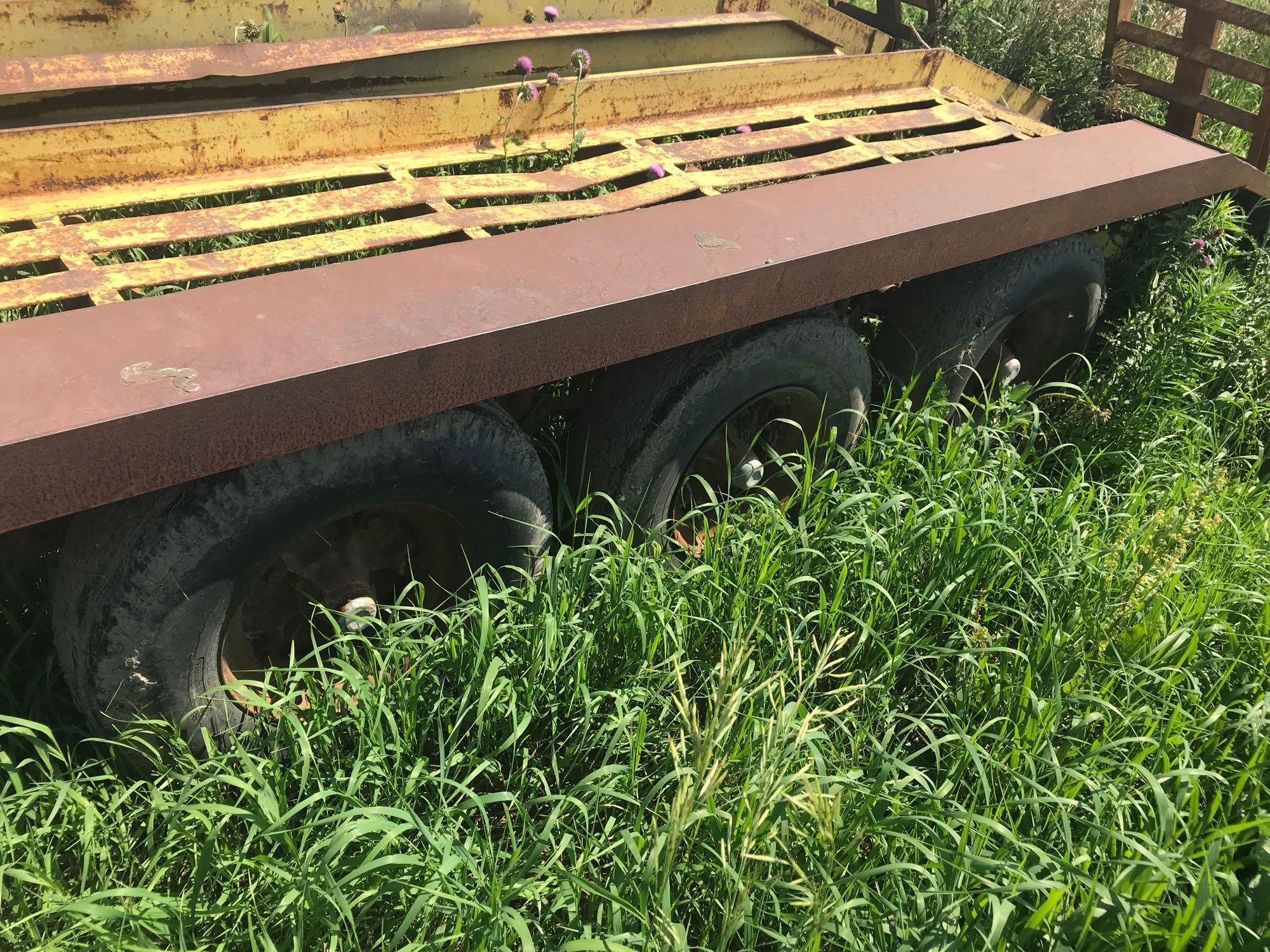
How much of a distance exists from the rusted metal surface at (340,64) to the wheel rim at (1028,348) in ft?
4.05

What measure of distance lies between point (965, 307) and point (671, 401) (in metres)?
1.07

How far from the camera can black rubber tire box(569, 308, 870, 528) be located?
2.30 m

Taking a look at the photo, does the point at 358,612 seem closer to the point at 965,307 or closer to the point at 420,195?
the point at 420,195

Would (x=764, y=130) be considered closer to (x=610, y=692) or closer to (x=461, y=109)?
(x=461, y=109)

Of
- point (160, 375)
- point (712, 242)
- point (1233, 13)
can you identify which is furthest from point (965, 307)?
point (160, 375)

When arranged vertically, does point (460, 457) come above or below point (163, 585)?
above

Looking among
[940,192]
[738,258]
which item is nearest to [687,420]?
[738,258]

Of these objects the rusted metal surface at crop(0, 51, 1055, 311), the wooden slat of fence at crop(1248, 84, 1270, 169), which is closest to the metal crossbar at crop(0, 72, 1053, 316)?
the rusted metal surface at crop(0, 51, 1055, 311)

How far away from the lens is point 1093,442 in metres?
3.29

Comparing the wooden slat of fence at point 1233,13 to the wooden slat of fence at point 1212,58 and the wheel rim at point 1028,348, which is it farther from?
the wheel rim at point 1028,348

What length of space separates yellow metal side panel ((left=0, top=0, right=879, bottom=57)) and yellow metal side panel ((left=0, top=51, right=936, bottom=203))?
51 centimetres

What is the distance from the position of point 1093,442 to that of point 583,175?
1848 mm

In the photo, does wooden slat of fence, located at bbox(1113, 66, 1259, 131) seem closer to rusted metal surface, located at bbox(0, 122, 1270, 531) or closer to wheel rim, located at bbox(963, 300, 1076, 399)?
wheel rim, located at bbox(963, 300, 1076, 399)

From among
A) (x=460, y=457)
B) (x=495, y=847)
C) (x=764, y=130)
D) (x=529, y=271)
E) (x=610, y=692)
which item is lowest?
(x=495, y=847)
